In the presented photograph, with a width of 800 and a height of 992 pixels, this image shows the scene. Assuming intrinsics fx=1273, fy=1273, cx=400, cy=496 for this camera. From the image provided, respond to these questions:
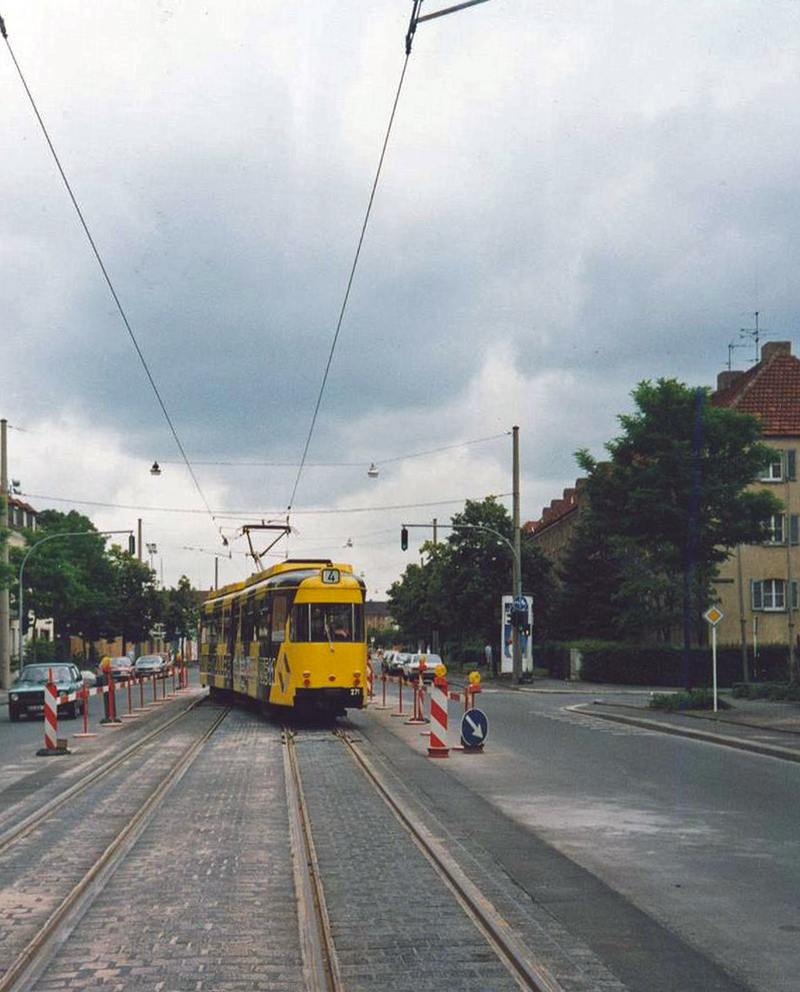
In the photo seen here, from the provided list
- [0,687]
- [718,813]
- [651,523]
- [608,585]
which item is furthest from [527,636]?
[718,813]

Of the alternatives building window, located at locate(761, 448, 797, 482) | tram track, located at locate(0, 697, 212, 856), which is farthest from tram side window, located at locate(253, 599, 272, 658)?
building window, located at locate(761, 448, 797, 482)

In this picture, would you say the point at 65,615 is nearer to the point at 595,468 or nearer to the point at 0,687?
the point at 0,687

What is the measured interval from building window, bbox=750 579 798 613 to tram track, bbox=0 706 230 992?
1810 inches

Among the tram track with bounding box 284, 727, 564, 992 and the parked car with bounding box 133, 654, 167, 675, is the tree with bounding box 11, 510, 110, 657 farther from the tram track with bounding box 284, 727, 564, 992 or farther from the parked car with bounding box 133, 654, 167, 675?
the tram track with bounding box 284, 727, 564, 992

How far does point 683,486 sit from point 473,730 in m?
34.4

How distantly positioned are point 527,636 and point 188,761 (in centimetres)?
3574

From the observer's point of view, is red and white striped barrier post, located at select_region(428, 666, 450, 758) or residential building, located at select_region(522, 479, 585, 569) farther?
residential building, located at select_region(522, 479, 585, 569)

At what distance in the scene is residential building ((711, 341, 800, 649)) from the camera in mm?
60031

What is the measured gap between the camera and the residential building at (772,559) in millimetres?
60031

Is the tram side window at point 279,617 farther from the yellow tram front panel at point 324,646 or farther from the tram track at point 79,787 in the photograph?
the tram track at point 79,787

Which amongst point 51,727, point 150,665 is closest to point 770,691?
point 51,727

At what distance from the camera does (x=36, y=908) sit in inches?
318

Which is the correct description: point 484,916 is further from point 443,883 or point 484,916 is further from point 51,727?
point 51,727

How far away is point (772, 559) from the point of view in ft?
201
